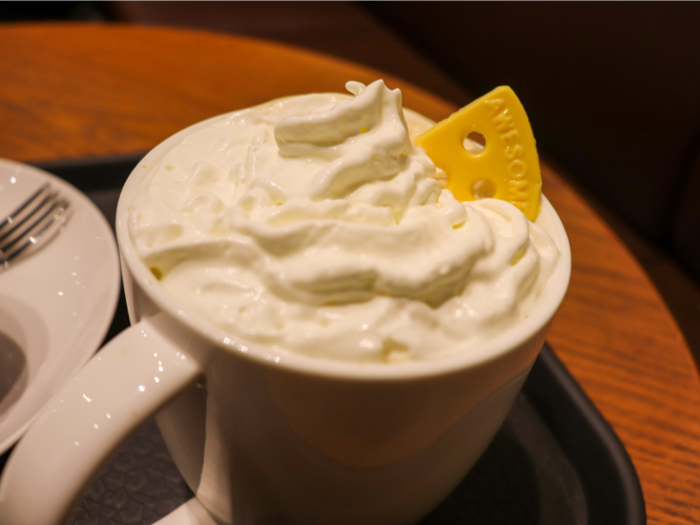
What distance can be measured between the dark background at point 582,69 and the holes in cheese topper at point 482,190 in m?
1.04

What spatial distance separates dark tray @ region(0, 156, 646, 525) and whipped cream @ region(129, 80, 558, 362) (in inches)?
11.0

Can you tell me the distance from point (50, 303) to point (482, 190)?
1.88 ft

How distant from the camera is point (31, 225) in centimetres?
82

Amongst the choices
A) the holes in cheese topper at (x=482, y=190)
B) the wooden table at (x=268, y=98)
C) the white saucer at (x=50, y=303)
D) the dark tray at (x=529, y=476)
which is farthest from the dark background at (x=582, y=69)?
the white saucer at (x=50, y=303)

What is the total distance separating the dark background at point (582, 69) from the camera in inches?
57.6

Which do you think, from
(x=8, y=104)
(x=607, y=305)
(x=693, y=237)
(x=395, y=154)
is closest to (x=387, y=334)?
(x=395, y=154)

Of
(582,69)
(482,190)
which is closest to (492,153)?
(482,190)

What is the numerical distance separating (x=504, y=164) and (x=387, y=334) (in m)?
0.29

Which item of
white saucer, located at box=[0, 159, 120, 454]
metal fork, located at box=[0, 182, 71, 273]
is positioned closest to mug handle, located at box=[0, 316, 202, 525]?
white saucer, located at box=[0, 159, 120, 454]

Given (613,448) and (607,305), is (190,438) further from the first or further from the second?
(607,305)

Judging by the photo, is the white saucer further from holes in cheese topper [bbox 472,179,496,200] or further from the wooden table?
holes in cheese topper [bbox 472,179,496,200]

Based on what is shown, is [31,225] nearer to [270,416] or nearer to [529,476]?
[270,416]

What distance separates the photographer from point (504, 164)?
61 centimetres

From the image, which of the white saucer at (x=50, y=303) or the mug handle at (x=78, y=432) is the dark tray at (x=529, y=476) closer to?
the white saucer at (x=50, y=303)
